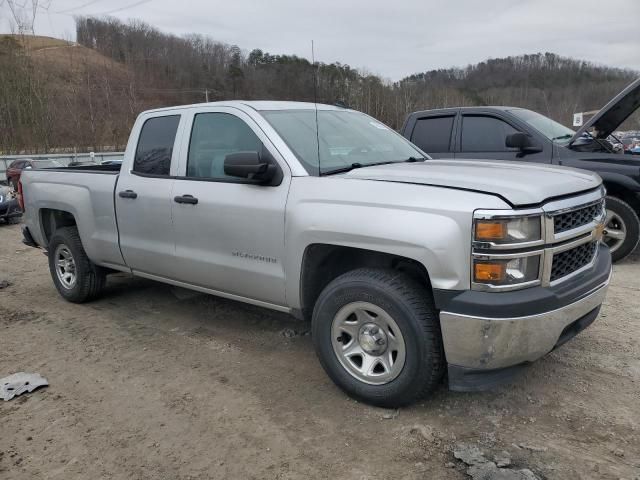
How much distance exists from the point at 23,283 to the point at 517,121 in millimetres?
6486

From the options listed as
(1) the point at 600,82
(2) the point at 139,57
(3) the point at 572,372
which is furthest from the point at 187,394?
(2) the point at 139,57

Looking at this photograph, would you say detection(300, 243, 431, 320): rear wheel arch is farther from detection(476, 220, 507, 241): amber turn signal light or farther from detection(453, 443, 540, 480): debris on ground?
detection(453, 443, 540, 480): debris on ground

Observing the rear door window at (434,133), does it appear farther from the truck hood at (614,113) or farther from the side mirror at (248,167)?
the side mirror at (248,167)

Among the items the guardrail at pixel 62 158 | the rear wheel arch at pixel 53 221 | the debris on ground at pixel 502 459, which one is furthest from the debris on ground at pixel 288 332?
the guardrail at pixel 62 158

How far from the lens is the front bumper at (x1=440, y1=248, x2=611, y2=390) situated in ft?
8.57

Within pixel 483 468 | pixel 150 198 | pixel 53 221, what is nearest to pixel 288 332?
pixel 150 198

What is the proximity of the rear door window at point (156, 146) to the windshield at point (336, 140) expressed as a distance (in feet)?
3.25

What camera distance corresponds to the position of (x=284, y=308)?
3.62m

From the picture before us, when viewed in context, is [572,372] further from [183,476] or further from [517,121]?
[517,121]

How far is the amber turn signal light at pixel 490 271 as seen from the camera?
2.62 meters

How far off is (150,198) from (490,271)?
2.88 m

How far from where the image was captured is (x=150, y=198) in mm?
4359

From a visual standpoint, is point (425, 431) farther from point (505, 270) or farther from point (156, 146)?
point (156, 146)

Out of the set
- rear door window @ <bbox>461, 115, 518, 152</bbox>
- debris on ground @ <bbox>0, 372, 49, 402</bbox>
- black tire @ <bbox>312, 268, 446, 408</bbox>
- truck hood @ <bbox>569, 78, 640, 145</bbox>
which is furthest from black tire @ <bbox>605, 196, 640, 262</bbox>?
debris on ground @ <bbox>0, 372, 49, 402</bbox>
